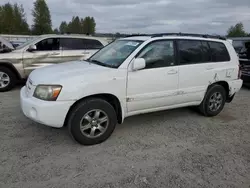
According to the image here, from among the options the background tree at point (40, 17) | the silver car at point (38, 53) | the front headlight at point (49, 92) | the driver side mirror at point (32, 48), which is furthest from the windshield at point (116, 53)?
the background tree at point (40, 17)

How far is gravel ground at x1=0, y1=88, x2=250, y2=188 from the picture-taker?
2.80 metres

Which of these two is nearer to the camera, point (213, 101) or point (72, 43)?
point (213, 101)

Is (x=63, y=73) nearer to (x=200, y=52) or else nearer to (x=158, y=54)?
(x=158, y=54)

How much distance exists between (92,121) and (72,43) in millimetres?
4815

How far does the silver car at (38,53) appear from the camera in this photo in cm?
674

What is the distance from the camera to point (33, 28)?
199 ft

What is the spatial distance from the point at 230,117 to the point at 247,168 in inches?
87.3

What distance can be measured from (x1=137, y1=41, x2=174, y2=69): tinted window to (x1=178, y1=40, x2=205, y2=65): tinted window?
237 millimetres

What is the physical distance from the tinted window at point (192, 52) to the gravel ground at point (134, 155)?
4.18 feet

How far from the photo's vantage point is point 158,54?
4129 mm

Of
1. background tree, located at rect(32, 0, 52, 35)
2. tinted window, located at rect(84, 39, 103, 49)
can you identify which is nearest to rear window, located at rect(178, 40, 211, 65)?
tinted window, located at rect(84, 39, 103, 49)

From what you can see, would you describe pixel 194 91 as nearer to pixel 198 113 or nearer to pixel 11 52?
pixel 198 113

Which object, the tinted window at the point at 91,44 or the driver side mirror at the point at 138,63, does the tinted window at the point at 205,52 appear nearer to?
the driver side mirror at the point at 138,63

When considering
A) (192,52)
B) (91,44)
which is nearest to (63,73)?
(192,52)
